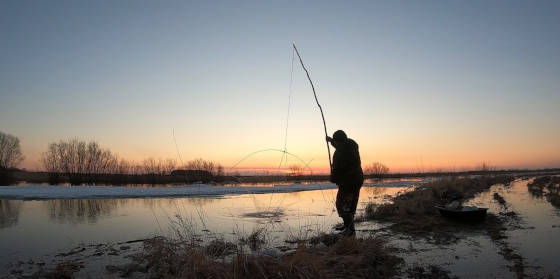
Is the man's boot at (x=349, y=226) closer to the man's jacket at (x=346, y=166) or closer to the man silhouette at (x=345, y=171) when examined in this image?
the man silhouette at (x=345, y=171)

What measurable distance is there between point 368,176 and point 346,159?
2812 inches

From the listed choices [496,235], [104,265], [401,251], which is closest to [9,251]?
[104,265]

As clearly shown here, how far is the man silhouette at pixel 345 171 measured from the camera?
25.1ft

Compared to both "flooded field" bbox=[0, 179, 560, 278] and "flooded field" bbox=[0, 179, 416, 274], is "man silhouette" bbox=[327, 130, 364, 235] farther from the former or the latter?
"flooded field" bbox=[0, 179, 560, 278]

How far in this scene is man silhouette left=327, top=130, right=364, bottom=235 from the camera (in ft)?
25.1

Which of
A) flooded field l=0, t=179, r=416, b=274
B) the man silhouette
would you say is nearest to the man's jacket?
the man silhouette

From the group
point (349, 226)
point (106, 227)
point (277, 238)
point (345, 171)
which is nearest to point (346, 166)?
point (345, 171)

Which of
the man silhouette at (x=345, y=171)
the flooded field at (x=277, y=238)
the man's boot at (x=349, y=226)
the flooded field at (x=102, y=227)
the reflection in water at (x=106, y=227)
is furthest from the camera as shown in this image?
the reflection in water at (x=106, y=227)

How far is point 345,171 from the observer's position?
7711 mm

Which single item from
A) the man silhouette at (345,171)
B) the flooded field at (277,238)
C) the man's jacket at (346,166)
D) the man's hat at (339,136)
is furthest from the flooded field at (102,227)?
the man's hat at (339,136)

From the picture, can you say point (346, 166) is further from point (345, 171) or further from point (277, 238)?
point (277, 238)

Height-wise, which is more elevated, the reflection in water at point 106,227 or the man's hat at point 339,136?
the man's hat at point 339,136

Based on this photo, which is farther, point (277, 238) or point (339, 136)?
point (277, 238)

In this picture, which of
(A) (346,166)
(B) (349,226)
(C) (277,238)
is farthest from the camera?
(C) (277,238)
